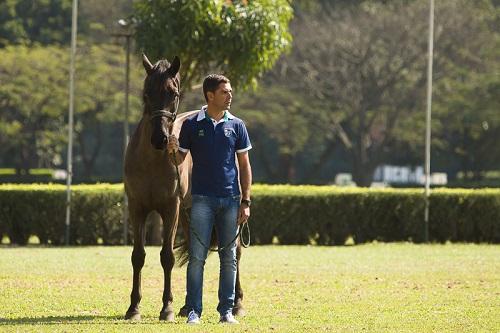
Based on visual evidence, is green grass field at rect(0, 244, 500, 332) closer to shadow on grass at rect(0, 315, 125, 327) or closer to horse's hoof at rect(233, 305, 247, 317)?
shadow on grass at rect(0, 315, 125, 327)

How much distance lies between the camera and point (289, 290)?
14.3 m

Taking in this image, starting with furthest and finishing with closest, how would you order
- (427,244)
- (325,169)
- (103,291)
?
(325,169) → (427,244) → (103,291)

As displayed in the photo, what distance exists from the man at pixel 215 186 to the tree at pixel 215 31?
11120 millimetres

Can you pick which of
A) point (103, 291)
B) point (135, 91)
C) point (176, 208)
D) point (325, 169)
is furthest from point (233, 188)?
point (325, 169)

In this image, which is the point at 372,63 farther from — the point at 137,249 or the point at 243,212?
the point at 243,212

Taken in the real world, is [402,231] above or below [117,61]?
below

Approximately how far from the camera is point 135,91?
5003cm

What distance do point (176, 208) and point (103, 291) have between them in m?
2.88

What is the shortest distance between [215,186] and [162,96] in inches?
39.9

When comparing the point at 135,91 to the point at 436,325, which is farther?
the point at 135,91

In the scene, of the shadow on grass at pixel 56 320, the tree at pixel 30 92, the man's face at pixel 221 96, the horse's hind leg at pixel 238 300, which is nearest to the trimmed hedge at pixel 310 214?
the horse's hind leg at pixel 238 300

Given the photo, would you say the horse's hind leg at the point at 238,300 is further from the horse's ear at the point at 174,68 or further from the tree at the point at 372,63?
the tree at the point at 372,63

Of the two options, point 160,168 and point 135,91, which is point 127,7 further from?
point 160,168

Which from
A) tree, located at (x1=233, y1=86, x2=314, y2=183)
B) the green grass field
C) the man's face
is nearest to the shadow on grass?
the green grass field
